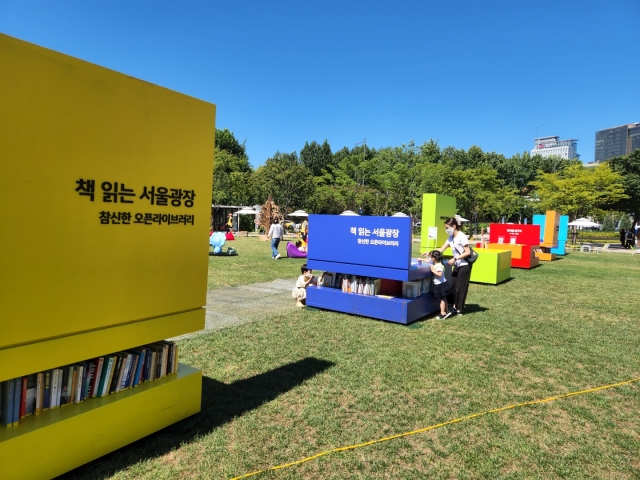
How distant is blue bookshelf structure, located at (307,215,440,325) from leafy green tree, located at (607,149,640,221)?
40.3 metres

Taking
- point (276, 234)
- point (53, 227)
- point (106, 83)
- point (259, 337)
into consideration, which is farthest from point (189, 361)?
point (276, 234)

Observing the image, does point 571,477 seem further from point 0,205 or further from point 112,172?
point 0,205

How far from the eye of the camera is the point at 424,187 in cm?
3766

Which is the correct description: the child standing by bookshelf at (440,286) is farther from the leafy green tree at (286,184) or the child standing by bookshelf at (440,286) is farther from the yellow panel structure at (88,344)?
the leafy green tree at (286,184)

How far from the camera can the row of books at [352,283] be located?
7993mm

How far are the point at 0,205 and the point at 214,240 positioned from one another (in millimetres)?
15264

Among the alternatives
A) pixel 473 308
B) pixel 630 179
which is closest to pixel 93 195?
pixel 473 308

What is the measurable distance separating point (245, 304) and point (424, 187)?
104 feet

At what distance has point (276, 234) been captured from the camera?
56.6ft

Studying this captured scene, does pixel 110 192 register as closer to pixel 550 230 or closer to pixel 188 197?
pixel 188 197

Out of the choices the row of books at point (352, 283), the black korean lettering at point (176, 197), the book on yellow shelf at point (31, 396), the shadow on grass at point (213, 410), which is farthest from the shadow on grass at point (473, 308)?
the book on yellow shelf at point (31, 396)

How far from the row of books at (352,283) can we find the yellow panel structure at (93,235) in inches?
181

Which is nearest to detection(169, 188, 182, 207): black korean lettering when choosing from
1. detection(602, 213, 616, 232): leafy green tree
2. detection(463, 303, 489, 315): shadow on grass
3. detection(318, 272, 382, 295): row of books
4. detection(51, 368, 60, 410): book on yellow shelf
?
detection(51, 368, 60, 410): book on yellow shelf

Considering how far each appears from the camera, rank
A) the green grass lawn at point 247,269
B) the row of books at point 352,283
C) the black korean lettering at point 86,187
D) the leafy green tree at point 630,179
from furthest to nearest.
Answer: the leafy green tree at point 630,179
the green grass lawn at point 247,269
the row of books at point 352,283
the black korean lettering at point 86,187
